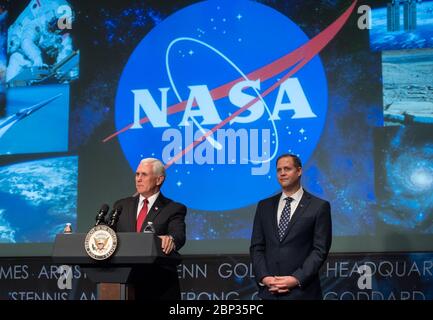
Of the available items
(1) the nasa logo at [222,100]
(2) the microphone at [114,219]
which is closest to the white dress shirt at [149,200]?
(2) the microphone at [114,219]

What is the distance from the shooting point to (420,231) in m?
5.56

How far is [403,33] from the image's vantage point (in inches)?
228

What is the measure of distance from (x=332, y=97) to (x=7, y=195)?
3095 mm

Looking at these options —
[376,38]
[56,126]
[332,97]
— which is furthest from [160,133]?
[376,38]

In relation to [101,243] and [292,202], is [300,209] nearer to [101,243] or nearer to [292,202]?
[292,202]

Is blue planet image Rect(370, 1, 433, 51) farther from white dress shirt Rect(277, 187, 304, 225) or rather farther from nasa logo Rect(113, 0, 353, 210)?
white dress shirt Rect(277, 187, 304, 225)

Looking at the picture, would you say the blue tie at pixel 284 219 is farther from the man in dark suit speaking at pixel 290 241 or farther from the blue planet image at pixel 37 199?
the blue planet image at pixel 37 199

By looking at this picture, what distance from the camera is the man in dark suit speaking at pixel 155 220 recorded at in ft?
13.4

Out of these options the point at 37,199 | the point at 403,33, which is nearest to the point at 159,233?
the point at 37,199

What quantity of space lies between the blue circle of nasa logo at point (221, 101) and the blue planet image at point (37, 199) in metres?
0.65

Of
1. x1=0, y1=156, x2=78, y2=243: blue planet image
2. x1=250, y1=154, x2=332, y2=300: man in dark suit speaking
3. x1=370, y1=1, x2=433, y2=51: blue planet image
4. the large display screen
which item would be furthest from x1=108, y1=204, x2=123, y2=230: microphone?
x1=370, y1=1, x2=433, y2=51: blue planet image

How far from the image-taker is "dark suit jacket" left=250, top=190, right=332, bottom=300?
14.0 ft

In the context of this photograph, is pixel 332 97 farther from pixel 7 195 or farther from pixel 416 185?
pixel 7 195
